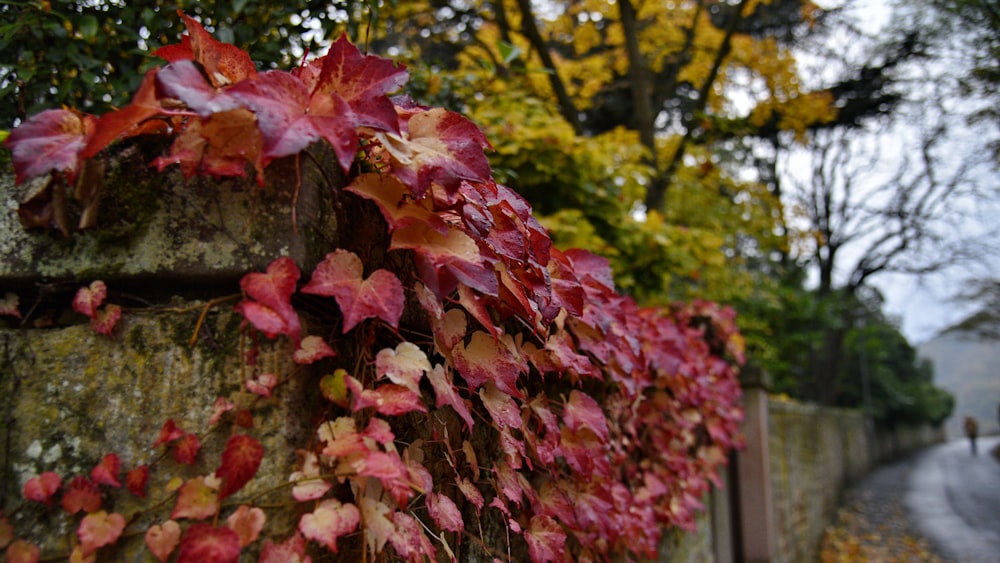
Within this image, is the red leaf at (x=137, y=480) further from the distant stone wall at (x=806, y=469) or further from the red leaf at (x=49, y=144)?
the distant stone wall at (x=806, y=469)

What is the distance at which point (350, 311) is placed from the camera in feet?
2.89

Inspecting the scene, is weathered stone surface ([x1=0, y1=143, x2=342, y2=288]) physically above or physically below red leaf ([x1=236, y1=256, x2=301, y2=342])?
above

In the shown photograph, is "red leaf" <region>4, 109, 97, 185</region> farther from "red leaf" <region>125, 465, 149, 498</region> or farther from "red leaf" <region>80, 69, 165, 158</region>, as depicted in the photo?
"red leaf" <region>125, 465, 149, 498</region>

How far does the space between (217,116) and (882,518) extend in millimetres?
12687

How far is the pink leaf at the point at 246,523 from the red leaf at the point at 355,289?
0.27 metres

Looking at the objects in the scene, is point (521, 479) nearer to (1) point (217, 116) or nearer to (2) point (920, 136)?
(1) point (217, 116)

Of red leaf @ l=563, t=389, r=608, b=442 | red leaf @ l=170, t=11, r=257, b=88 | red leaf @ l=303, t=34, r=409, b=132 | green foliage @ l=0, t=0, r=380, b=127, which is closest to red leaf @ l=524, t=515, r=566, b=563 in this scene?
red leaf @ l=563, t=389, r=608, b=442

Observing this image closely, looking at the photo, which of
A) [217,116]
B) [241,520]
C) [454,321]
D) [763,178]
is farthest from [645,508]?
[763,178]

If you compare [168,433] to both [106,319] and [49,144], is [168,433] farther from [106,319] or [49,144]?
[49,144]

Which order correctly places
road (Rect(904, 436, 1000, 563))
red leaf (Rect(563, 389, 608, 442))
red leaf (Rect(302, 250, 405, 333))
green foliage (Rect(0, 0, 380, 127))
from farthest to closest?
road (Rect(904, 436, 1000, 563)) → green foliage (Rect(0, 0, 380, 127)) → red leaf (Rect(563, 389, 608, 442)) → red leaf (Rect(302, 250, 405, 333))

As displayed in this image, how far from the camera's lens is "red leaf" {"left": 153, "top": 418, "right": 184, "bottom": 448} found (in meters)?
0.84

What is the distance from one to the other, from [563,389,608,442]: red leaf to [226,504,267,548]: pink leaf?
2.84ft

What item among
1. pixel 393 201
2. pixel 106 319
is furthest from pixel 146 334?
pixel 393 201

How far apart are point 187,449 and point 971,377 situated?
65.3 m
